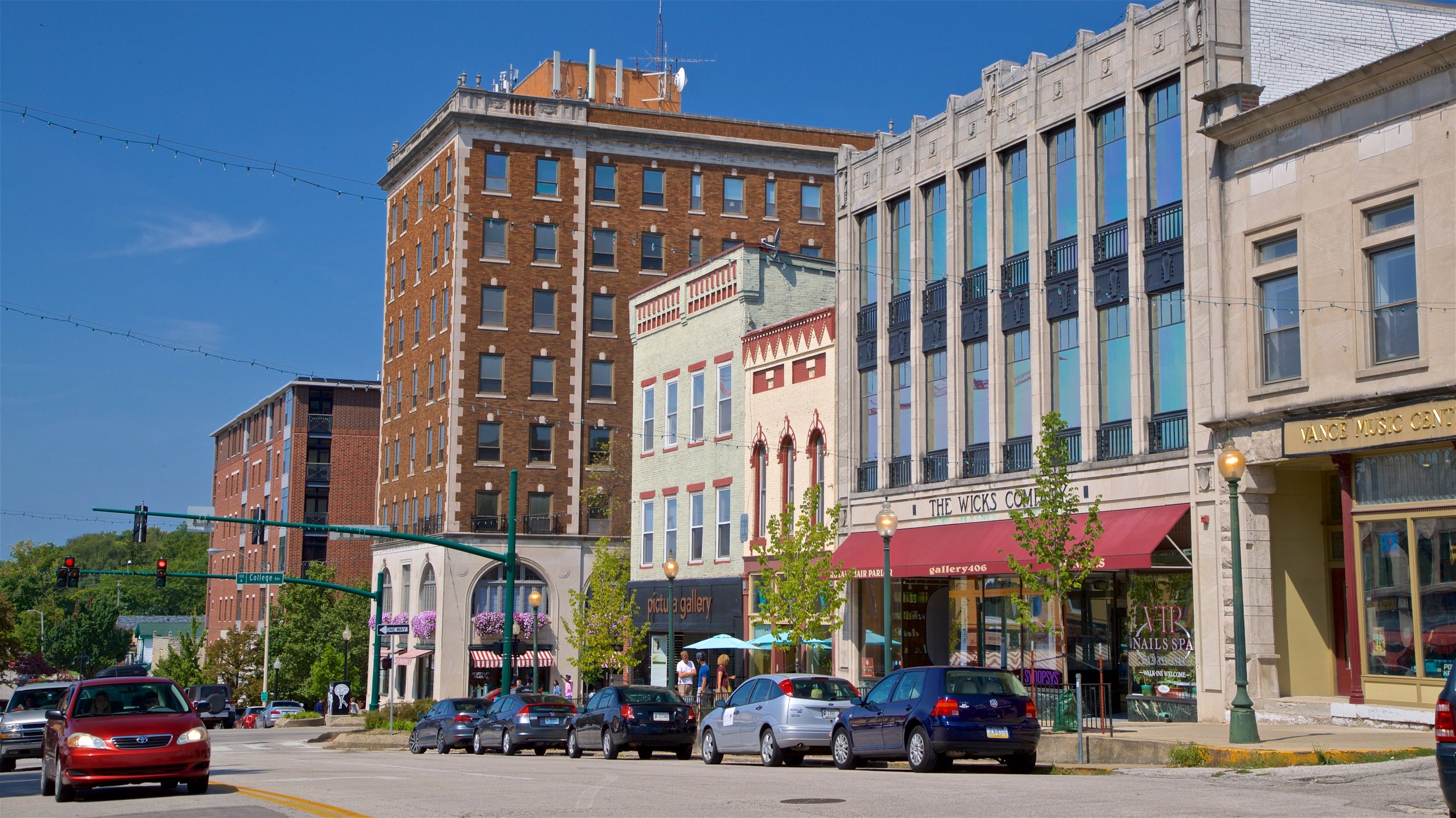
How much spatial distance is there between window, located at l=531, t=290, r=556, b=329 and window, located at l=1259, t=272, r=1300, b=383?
137ft

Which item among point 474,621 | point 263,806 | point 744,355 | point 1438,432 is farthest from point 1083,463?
point 474,621

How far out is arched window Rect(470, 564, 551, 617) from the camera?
6344 cm

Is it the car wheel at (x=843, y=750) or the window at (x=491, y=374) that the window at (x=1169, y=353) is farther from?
the window at (x=491, y=374)

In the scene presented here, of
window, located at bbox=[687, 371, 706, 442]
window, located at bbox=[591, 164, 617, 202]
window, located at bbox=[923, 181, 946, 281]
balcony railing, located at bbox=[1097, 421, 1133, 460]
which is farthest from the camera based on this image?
window, located at bbox=[591, 164, 617, 202]

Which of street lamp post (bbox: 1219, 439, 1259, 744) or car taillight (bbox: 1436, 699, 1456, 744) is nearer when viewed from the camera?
car taillight (bbox: 1436, 699, 1456, 744)

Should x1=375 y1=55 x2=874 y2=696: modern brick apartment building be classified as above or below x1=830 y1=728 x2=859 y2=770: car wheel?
above

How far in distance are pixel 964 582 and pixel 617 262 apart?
34.3 m

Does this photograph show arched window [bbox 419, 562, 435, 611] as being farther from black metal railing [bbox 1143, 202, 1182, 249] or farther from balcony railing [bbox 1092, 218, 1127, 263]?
black metal railing [bbox 1143, 202, 1182, 249]

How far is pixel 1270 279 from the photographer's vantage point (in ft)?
88.2

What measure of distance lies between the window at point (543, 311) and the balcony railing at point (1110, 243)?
37530 millimetres

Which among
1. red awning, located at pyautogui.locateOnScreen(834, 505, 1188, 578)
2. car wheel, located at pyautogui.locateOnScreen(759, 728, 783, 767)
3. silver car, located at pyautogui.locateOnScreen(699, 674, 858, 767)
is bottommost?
car wheel, located at pyautogui.locateOnScreen(759, 728, 783, 767)

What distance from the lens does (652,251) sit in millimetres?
67125

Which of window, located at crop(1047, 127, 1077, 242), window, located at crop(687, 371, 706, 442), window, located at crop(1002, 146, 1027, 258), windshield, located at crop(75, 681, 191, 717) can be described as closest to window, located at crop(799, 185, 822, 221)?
window, located at crop(687, 371, 706, 442)

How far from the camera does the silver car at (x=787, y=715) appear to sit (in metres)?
24.4
